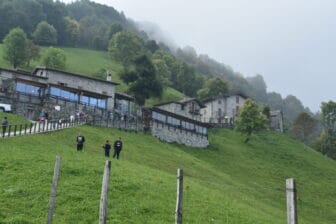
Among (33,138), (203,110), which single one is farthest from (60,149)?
(203,110)

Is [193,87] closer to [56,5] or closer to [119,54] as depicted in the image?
[119,54]

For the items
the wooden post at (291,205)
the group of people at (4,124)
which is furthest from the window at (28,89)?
the wooden post at (291,205)

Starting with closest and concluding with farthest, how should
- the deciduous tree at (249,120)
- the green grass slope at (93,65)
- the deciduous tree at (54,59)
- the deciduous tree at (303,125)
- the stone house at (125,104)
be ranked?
the stone house at (125,104) < the deciduous tree at (249,120) < the deciduous tree at (54,59) < the green grass slope at (93,65) < the deciduous tree at (303,125)

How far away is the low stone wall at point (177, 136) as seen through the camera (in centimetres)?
7006

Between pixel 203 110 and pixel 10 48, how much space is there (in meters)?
48.0

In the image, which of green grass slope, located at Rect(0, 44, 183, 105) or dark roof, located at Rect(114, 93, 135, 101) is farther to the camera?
green grass slope, located at Rect(0, 44, 183, 105)

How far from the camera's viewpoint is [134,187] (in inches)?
1138

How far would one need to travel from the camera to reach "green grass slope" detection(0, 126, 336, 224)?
2436 cm

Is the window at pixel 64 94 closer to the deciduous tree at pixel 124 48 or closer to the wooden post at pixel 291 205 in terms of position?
the wooden post at pixel 291 205

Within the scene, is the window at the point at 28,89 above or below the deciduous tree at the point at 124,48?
below

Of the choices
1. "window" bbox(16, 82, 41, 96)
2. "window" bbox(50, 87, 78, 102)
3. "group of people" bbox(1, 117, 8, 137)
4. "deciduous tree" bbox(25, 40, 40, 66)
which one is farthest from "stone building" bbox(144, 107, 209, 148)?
"deciduous tree" bbox(25, 40, 40, 66)

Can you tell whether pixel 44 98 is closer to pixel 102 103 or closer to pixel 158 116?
pixel 102 103

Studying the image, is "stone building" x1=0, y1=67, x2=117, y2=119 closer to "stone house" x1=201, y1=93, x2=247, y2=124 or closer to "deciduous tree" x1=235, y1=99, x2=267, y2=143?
"deciduous tree" x1=235, y1=99, x2=267, y2=143

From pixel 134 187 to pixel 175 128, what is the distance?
4432 cm
